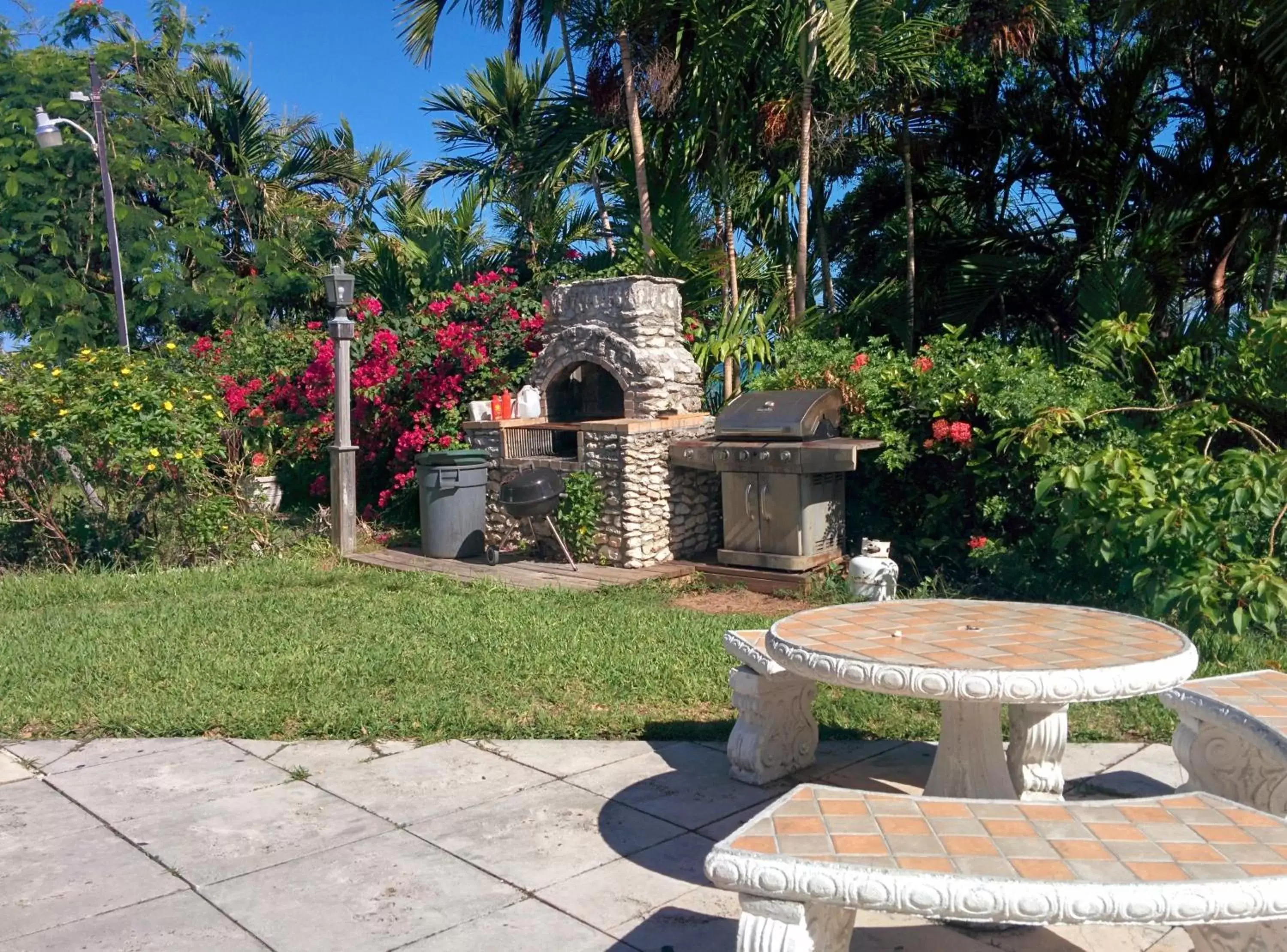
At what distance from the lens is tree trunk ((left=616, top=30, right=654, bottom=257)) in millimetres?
11383

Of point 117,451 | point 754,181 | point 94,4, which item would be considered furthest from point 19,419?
point 94,4

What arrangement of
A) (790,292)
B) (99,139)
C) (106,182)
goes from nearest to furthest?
(790,292) < (99,139) < (106,182)

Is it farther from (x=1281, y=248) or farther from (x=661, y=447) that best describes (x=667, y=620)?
(x=1281, y=248)

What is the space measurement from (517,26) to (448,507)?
17.8ft

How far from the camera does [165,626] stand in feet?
23.4

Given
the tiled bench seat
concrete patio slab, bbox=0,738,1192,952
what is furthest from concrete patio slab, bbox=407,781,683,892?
the tiled bench seat

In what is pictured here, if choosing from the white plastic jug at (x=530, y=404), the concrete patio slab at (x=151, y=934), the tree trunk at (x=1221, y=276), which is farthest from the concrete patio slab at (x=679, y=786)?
the tree trunk at (x=1221, y=276)

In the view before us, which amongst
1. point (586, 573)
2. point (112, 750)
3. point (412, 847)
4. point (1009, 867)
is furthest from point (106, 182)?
point (1009, 867)

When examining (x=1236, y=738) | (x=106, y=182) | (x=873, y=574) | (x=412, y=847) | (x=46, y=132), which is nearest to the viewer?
(x=1236, y=738)

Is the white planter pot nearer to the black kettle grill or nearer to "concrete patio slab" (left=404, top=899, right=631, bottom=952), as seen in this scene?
the black kettle grill

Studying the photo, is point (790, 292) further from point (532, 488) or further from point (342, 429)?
point (342, 429)

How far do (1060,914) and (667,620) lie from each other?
4920 mm

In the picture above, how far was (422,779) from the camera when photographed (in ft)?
15.0

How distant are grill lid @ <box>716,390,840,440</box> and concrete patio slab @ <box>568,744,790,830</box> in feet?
12.4
